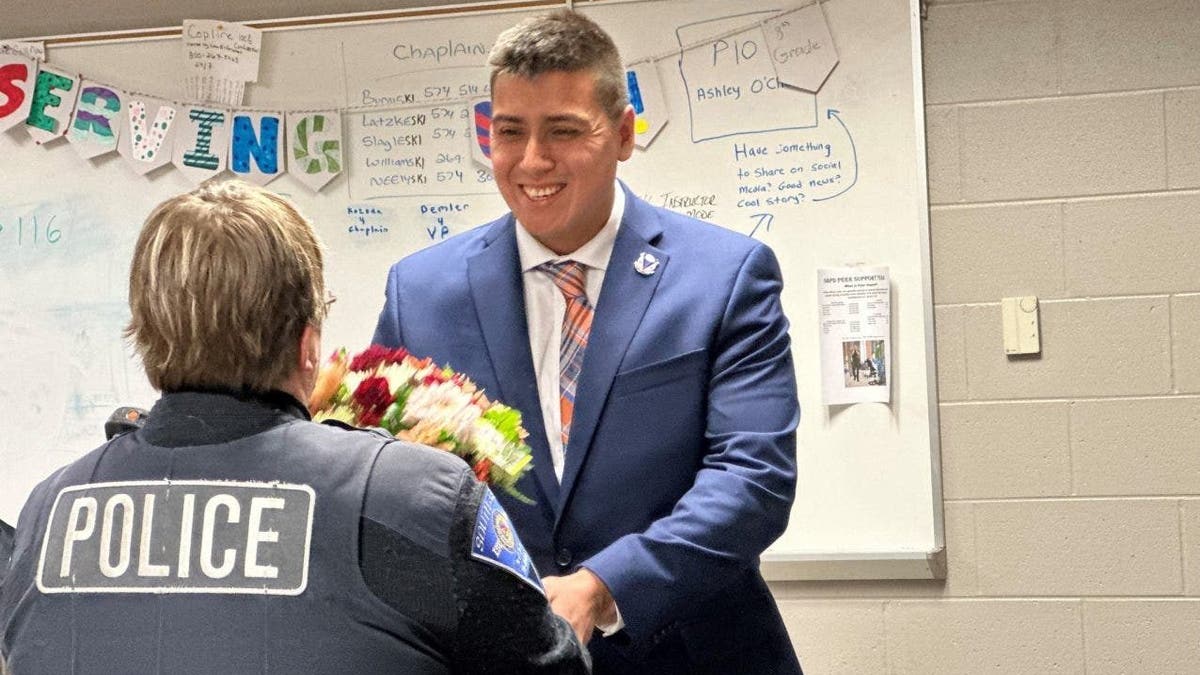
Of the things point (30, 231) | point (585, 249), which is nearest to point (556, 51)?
point (585, 249)

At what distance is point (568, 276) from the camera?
2025 mm

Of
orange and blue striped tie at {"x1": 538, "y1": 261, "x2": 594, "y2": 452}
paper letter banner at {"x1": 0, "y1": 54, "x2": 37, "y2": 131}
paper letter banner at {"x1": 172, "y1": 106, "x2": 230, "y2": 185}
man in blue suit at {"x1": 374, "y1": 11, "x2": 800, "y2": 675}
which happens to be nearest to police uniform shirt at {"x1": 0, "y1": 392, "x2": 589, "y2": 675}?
man in blue suit at {"x1": 374, "y1": 11, "x2": 800, "y2": 675}

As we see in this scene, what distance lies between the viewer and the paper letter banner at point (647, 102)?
3.61m

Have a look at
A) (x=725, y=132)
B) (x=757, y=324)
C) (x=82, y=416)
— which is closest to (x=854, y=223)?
(x=725, y=132)

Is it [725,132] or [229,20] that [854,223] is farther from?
[229,20]

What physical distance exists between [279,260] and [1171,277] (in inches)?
104

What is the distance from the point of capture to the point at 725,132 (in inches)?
141

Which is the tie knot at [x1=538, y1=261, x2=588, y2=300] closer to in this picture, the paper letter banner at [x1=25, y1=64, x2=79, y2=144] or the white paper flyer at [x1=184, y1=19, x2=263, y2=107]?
the white paper flyer at [x1=184, y1=19, x2=263, y2=107]

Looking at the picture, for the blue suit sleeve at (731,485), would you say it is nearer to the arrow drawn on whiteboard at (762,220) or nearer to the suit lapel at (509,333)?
the suit lapel at (509,333)

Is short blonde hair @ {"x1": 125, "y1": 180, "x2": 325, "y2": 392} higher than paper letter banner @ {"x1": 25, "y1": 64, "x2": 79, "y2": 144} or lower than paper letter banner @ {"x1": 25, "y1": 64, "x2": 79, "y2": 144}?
lower

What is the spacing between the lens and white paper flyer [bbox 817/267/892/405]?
136 inches

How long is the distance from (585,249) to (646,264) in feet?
0.31

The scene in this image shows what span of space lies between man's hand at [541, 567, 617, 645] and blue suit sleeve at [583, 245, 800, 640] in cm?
1

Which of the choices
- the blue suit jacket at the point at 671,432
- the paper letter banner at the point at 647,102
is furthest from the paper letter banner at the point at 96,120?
the blue suit jacket at the point at 671,432
